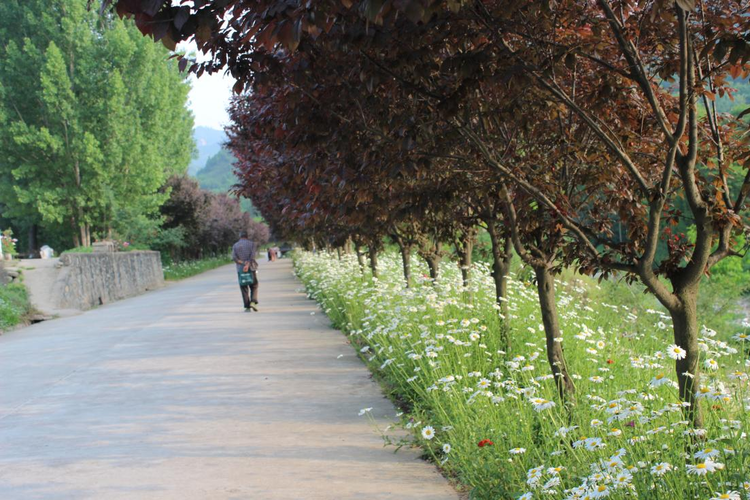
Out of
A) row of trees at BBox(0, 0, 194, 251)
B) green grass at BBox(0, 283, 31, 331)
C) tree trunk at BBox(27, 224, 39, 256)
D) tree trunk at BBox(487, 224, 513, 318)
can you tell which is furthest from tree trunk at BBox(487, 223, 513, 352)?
tree trunk at BBox(27, 224, 39, 256)

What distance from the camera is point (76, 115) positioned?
2638cm

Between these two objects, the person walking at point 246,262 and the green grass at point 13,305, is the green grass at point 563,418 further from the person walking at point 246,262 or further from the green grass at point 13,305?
the green grass at point 13,305

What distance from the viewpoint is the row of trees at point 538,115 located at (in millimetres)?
3238

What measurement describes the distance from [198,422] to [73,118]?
78.9ft

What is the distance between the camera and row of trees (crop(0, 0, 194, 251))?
2584cm

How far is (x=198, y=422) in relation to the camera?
18.6 feet

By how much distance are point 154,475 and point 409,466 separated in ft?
5.57

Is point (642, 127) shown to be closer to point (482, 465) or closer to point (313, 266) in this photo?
point (482, 465)

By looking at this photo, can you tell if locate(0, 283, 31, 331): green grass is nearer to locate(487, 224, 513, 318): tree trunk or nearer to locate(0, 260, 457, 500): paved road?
locate(0, 260, 457, 500): paved road

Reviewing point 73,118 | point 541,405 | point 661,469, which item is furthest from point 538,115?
point 73,118

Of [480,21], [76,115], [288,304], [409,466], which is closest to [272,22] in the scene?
[480,21]

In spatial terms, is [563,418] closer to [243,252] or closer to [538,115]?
[538,115]

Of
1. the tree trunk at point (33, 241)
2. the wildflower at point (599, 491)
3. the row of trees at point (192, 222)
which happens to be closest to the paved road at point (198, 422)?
the wildflower at point (599, 491)

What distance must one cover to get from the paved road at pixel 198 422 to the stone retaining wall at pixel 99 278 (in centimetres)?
679
